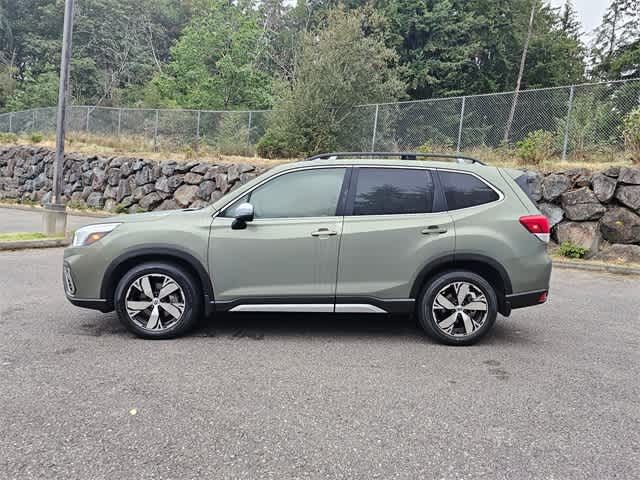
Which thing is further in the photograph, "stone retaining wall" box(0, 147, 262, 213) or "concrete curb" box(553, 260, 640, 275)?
"stone retaining wall" box(0, 147, 262, 213)

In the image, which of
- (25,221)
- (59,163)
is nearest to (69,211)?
(25,221)

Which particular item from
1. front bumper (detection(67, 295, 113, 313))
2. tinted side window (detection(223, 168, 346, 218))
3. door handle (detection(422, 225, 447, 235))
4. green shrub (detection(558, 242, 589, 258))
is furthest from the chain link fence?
front bumper (detection(67, 295, 113, 313))

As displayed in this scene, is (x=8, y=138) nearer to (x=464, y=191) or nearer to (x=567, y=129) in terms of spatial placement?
(x=567, y=129)

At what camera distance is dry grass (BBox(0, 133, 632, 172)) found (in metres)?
11.6

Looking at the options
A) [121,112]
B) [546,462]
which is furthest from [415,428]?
[121,112]

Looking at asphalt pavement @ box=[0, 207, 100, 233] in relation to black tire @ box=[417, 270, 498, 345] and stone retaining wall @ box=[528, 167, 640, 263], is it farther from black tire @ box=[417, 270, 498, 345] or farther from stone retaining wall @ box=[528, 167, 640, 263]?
stone retaining wall @ box=[528, 167, 640, 263]

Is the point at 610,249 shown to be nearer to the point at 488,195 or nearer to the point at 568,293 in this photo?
the point at 568,293

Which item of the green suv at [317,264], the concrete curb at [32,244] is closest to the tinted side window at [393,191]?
the green suv at [317,264]

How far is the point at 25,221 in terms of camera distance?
14477 millimetres

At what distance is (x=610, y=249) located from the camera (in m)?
10.3

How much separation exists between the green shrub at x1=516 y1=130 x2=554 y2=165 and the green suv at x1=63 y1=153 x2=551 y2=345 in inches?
330

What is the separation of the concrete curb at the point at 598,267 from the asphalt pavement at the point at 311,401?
4.78 meters

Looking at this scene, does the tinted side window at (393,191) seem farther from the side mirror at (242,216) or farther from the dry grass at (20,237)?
the dry grass at (20,237)

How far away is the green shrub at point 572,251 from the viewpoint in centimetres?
1040
